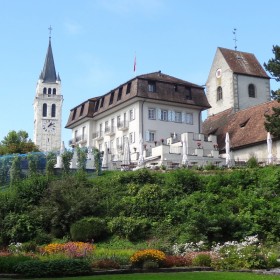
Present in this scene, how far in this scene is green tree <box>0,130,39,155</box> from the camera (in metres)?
60.1

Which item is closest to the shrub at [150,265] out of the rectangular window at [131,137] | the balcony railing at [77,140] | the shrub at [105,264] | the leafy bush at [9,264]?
the shrub at [105,264]

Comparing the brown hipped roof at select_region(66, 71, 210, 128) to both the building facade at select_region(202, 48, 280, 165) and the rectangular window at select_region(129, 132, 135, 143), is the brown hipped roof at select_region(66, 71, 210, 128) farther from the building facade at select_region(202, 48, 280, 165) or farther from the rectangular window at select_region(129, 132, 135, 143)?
the building facade at select_region(202, 48, 280, 165)

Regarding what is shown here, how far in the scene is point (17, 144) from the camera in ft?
204

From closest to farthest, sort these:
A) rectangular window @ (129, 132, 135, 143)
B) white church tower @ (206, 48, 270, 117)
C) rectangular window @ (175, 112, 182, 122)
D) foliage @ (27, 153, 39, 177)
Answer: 1. foliage @ (27, 153, 39, 177)
2. rectangular window @ (129, 132, 135, 143)
3. rectangular window @ (175, 112, 182, 122)
4. white church tower @ (206, 48, 270, 117)

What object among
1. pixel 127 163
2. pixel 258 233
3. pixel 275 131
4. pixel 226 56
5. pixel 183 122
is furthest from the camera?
pixel 226 56

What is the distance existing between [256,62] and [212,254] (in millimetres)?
49263

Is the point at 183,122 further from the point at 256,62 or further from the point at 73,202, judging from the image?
the point at 73,202

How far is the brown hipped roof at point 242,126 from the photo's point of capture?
153ft

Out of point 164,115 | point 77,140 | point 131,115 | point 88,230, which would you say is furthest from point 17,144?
point 88,230

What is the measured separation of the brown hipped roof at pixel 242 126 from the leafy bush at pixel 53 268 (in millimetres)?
31150

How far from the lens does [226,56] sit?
63750 mm

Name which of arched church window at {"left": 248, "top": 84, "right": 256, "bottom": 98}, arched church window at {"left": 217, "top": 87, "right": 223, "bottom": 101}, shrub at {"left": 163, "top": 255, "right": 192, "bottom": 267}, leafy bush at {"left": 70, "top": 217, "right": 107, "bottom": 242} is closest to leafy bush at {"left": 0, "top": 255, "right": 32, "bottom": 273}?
shrub at {"left": 163, "top": 255, "right": 192, "bottom": 267}

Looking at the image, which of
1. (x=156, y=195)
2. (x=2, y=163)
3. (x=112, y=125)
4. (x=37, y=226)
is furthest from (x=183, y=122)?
(x=37, y=226)

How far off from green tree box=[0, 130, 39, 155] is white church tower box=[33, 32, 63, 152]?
45.9 m
